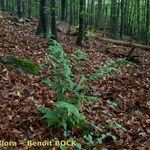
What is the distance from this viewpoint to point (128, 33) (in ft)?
153

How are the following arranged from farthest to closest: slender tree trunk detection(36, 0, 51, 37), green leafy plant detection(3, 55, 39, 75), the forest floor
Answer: slender tree trunk detection(36, 0, 51, 37), green leafy plant detection(3, 55, 39, 75), the forest floor

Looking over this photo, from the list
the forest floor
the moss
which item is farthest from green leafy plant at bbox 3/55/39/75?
the forest floor

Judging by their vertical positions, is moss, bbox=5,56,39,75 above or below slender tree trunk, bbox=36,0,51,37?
below

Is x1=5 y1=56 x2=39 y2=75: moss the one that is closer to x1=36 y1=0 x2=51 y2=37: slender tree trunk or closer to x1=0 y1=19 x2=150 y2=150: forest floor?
x1=0 y1=19 x2=150 y2=150: forest floor

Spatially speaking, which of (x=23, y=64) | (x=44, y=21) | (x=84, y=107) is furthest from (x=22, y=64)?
(x=44, y=21)

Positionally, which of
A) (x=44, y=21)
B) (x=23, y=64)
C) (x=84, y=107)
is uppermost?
(x=44, y=21)

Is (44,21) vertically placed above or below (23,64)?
above

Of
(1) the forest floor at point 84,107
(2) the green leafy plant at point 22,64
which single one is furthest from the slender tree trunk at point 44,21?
(2) the green leafy plant at point 22,64

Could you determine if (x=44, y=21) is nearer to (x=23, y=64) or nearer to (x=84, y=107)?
(x=23, y=64)

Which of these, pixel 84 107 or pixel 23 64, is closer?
pixel 84 107

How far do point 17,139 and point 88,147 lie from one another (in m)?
1.26

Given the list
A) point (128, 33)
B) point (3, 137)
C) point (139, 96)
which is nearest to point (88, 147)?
point (3, 137)

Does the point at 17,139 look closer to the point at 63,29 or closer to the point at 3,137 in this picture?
the point at 3,137

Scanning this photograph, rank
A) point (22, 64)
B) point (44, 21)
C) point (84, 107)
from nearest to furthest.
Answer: point (84, 107), point (22, 64), point (44, 21)
